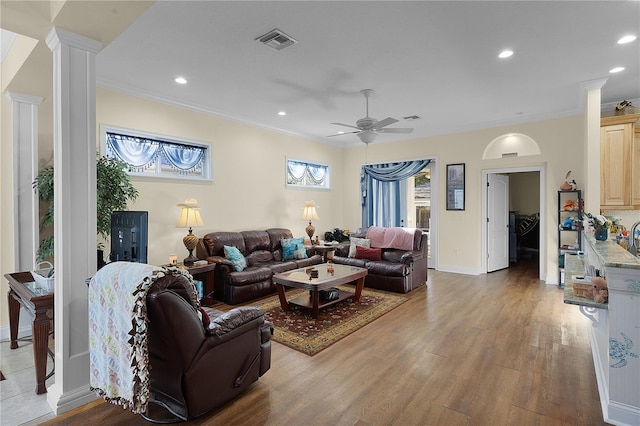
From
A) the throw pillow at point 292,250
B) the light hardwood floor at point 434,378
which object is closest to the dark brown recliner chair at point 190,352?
the light hardwood floor at point 434,378

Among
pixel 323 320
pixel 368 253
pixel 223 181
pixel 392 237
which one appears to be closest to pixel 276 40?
pixel 223 181

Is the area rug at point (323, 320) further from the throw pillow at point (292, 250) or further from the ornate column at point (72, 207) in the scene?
the ornate column at point (72, 207)

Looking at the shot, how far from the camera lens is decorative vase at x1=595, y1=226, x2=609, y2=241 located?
3.04 metres

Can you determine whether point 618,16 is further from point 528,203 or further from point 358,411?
point 528,203

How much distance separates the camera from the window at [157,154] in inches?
174

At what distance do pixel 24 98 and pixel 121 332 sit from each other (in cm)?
317

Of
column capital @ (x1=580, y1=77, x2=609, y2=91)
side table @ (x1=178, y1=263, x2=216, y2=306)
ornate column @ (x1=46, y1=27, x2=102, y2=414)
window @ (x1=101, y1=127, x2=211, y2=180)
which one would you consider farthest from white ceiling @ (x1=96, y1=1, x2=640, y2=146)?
side table @ (x1=178, y1=263, x2=216, y2=306)

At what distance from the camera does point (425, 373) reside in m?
2.69

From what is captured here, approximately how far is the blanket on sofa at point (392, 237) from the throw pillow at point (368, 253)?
254mm

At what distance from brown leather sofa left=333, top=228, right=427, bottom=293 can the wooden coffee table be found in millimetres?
787

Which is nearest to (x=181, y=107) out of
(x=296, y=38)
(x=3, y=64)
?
(x=3, y=64)

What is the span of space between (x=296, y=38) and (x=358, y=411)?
127 inches

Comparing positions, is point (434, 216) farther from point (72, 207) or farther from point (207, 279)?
point (72, 207)

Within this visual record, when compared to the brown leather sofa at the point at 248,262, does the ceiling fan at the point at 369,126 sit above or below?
above
